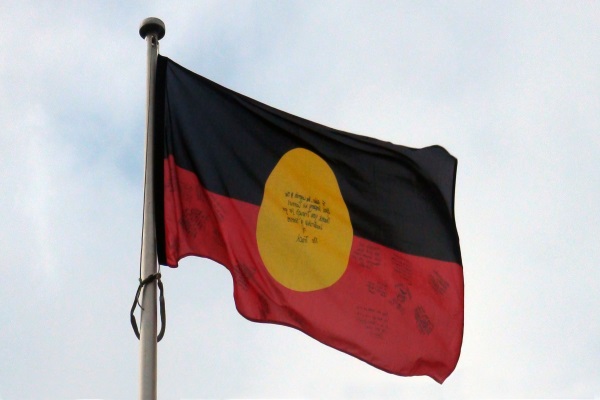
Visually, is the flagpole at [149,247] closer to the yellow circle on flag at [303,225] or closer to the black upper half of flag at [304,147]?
the black upper half of flag at [304,147]

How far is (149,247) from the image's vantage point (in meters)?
8.39

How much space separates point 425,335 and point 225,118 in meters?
3.22

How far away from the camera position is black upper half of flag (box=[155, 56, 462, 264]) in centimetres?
959

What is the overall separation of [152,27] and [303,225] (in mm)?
2569

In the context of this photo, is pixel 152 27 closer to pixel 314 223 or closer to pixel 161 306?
pixel 314 223

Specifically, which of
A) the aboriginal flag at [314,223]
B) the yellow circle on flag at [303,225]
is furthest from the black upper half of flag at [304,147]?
the yellow circle on flag at [303,225]

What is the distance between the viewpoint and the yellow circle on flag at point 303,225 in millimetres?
9672

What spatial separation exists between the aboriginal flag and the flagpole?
9cm

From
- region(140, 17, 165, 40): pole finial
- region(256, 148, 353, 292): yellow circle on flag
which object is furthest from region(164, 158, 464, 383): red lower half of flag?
region(140, 17, 165, 40): pole finial

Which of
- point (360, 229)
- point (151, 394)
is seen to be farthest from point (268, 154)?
point (151, 394)

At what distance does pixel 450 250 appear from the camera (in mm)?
11648

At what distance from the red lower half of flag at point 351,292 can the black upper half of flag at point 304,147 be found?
182 millimetres

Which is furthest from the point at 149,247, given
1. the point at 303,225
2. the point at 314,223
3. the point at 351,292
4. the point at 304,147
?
the point at 304,147

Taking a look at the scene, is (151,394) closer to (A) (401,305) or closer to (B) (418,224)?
(A) (401,305)
